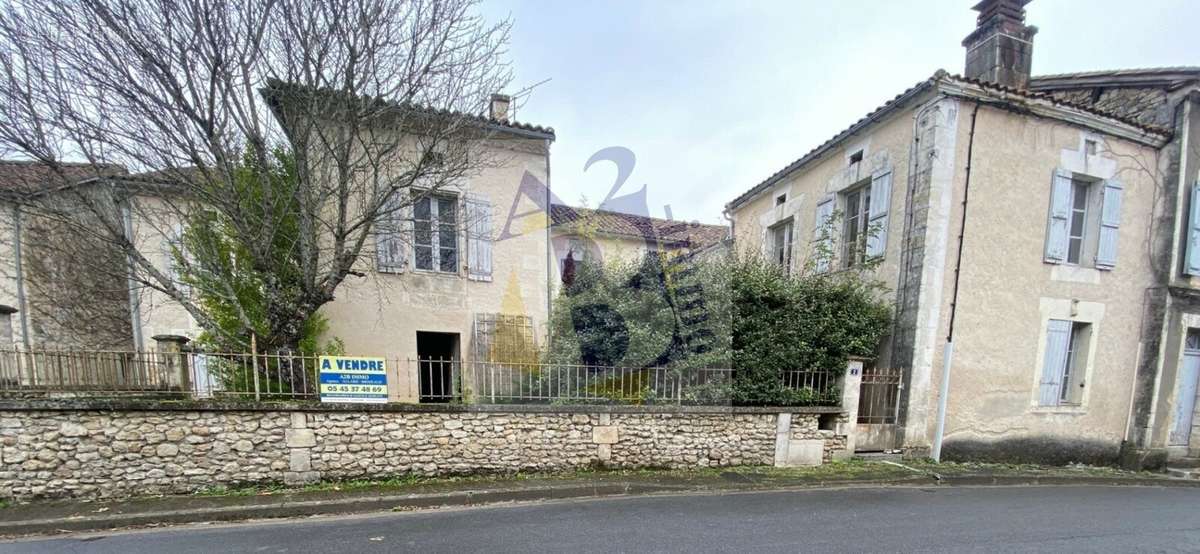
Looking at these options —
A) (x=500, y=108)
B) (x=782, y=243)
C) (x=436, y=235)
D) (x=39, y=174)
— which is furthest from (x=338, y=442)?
(x=782, y=243)

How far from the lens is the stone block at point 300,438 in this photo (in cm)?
461

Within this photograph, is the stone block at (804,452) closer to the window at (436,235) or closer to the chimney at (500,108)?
the window at (436,235)

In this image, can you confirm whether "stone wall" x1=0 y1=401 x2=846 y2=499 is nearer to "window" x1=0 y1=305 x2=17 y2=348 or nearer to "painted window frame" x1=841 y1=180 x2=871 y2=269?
"window" x1=0 y1=305 x2=17 y2=348

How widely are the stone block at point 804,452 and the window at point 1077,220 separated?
5.58 m

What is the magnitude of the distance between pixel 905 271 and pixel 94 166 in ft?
34.0

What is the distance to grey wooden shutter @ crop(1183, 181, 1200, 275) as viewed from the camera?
290 inches

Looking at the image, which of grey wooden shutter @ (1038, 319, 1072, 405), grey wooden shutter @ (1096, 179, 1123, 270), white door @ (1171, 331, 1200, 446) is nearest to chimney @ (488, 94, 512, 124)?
grey wooden shutter @ (1038, 319, 1072, 405)

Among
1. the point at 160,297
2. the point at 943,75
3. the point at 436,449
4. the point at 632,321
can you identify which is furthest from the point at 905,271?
the point at 160,297

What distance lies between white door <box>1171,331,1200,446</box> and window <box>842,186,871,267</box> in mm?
6136

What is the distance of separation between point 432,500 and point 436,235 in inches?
159

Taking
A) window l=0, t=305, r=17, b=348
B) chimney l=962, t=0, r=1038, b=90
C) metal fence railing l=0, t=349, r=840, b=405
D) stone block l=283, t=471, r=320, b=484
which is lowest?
stone block l=283, t=471, r=320, b=484

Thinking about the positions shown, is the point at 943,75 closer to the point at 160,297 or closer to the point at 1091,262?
the point at 1091,262

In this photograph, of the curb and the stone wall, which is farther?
the stone wall

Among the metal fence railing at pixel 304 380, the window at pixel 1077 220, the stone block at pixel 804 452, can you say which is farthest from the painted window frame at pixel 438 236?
the window at pixel 1077 220
